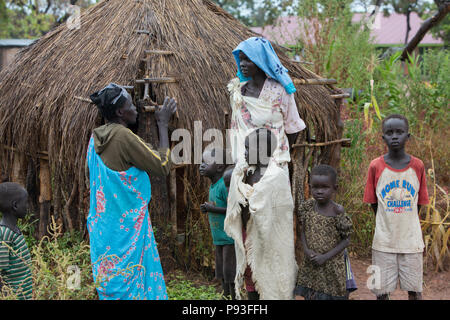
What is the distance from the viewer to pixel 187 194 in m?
5.21

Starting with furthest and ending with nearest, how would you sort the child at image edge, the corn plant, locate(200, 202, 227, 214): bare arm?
the corn plant, locate(200, 202, 227, 214): bare arm, the child at image edge

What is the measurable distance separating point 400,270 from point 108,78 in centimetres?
307

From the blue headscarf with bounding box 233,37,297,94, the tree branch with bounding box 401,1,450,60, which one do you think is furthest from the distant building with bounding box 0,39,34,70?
the blue headscarf with bounding box 233,37,297,94

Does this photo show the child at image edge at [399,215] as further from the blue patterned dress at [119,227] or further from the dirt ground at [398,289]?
the blue patterned dress at [119,227]

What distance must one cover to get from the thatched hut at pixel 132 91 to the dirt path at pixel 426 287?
1183mm

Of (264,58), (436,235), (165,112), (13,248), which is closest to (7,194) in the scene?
(13,248)

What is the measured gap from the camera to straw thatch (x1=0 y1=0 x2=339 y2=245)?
15.8 ft

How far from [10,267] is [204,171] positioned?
1.60m

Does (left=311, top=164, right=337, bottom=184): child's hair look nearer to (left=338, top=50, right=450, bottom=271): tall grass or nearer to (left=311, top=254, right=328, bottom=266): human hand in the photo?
(left=311, top=254, right=328, bottom=266): human hand

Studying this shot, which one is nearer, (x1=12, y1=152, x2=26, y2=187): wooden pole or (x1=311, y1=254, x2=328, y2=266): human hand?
(x1=311, y1=254, x2=328, y2=266): human hand

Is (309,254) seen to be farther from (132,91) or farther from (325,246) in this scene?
(132,91)

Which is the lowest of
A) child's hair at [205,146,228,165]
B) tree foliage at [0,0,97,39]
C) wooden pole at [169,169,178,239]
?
wooden pole at [169,169,178,239]

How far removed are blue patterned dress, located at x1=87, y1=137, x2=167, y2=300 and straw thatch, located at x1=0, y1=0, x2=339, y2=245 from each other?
52.6 inches

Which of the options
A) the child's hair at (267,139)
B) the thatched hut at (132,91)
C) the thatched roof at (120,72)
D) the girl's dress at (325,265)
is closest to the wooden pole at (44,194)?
the thatched hut at (132,91)
